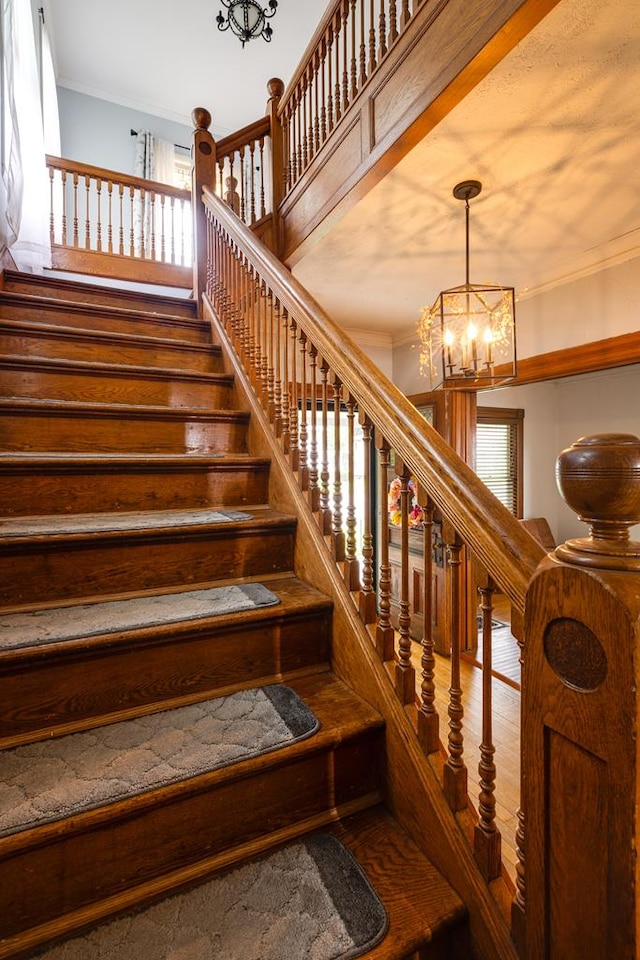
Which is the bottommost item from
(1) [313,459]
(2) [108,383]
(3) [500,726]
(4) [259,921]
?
(3) [500,726]

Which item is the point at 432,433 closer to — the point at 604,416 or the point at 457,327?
the point at 457,327

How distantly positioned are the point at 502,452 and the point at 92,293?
4.88 m

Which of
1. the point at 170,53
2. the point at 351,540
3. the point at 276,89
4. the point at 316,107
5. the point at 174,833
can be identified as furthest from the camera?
the point at 170,53

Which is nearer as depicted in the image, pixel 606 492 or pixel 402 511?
pixel 606 492

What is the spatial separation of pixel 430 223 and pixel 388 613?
2.32 metres

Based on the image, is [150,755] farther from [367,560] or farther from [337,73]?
[337,73]

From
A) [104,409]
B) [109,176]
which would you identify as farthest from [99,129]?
[104,409]

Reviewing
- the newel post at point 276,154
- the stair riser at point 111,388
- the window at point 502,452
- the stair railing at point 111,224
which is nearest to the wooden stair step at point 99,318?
the stair riser at point 111,388

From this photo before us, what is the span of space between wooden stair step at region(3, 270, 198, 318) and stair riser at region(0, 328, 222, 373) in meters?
0.65

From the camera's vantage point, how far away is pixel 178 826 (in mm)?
944

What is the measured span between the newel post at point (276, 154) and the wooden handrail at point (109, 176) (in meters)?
1.39

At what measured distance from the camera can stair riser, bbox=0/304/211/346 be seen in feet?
7.46

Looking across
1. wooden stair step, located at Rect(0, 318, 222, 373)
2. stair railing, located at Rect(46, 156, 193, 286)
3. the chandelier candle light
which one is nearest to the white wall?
stair railing, located at Rect(46, 156, 193, 286)

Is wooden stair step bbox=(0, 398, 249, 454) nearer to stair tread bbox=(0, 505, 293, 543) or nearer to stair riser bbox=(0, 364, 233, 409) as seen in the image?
stair riser bbox=(0, 364, 233, 409)
